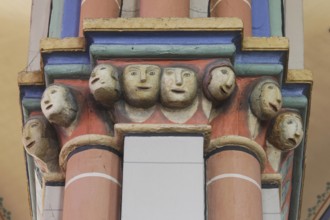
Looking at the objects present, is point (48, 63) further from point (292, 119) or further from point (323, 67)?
point (323, 67)

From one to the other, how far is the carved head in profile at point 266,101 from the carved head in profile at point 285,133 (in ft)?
0.23

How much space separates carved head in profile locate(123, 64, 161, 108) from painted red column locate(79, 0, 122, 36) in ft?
1.30

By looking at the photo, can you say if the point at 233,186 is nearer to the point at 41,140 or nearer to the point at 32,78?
the point at 41,140

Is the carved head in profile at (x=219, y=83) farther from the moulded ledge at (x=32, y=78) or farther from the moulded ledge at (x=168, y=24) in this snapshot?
the moulded ledge at (x=32, y=78)

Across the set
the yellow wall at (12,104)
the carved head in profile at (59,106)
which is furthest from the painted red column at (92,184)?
the yellow wall at (12,104)

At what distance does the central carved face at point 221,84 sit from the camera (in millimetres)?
3600

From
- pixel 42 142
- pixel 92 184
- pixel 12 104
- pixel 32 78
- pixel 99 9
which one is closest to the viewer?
pixel 92 184

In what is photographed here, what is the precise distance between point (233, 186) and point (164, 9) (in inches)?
24.5

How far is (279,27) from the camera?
4090 mm

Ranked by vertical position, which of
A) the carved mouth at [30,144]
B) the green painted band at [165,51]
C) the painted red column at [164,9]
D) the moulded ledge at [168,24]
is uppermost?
the painted red column at [164,9]

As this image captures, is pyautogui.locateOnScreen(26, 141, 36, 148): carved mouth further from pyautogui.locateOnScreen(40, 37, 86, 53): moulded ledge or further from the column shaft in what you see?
the column shaft

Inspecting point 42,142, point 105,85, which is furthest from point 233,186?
point 42,142

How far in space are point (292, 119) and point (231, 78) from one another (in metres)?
0.24

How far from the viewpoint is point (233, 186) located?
3.48m
